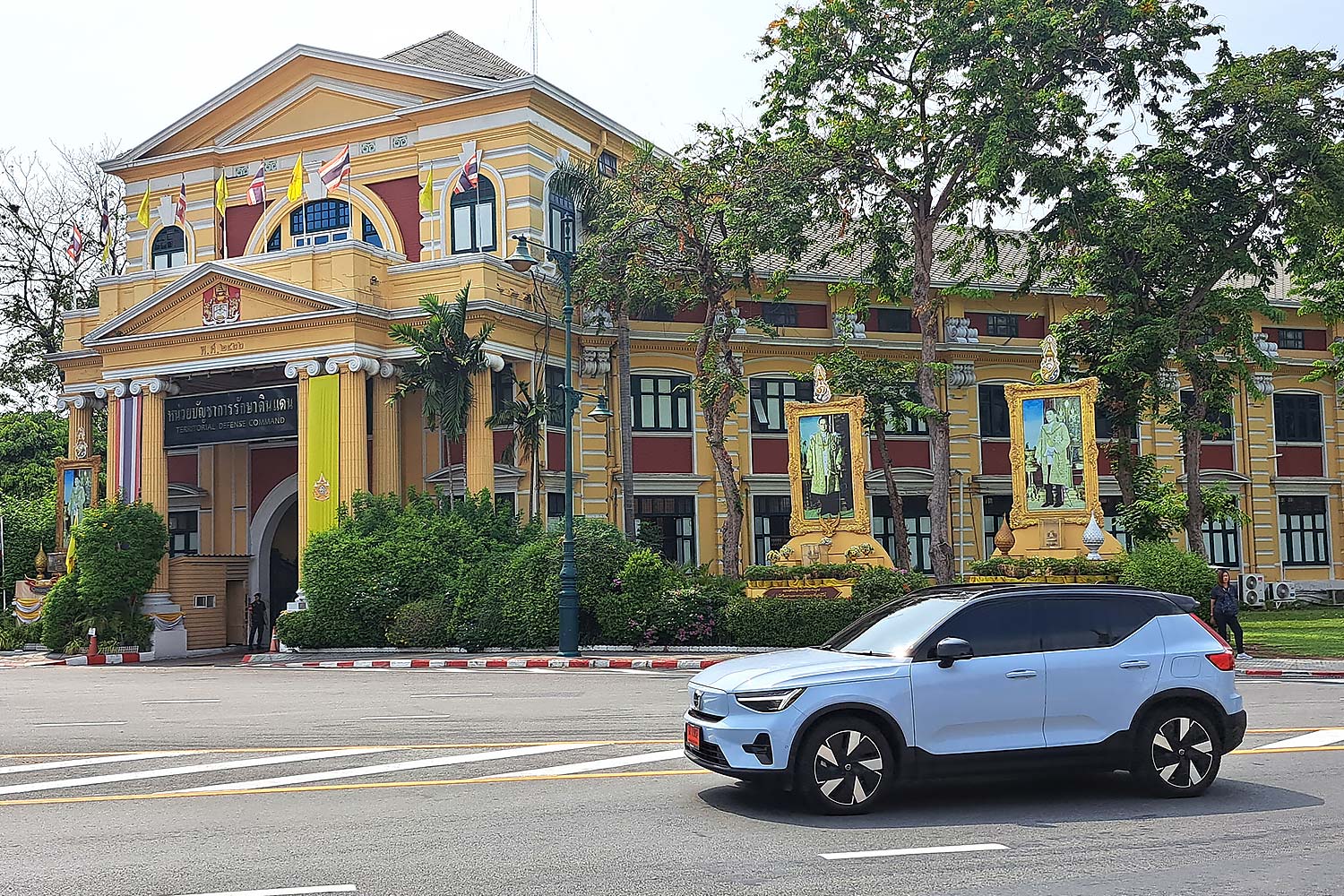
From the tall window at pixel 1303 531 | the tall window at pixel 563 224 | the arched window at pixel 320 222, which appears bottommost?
the tall window at pixel 1303 531

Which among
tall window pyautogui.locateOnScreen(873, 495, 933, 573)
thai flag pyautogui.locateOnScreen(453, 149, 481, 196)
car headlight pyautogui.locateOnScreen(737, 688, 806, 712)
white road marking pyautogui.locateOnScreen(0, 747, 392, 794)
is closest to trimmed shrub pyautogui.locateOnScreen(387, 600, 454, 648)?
thai flag pyautogui.locateOnScreen(453, 149, 481, 196)

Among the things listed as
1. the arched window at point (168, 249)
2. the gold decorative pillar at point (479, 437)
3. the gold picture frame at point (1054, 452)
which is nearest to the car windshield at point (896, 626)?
the gold picture frame at point (1054, 452)

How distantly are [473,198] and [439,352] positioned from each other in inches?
264

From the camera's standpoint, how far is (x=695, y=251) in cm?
3500

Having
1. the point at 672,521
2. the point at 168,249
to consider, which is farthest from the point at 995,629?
the point at 168,249

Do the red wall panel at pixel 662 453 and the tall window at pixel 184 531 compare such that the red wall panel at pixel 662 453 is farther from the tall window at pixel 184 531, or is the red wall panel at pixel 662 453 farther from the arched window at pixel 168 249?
the arched window at pixel 168 249

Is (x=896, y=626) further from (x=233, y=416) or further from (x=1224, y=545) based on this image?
(x=1224, y=545)

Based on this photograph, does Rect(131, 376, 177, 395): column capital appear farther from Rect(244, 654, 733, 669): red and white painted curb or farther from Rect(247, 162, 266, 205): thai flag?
Rect(244, 654, 733, 669): red and white painted curb

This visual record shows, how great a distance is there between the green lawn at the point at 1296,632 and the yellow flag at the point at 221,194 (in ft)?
101

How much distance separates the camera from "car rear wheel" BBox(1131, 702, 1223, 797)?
9922 mm

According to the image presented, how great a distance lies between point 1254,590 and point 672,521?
64.0ft

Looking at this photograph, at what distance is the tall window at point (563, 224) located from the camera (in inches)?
1484

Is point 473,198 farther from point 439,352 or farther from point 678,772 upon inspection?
point 678,772

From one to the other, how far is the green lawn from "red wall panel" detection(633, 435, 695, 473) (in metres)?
15.7
